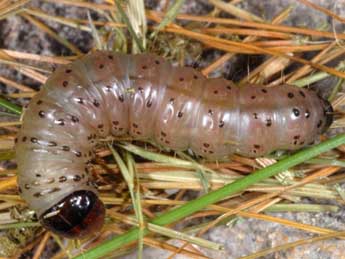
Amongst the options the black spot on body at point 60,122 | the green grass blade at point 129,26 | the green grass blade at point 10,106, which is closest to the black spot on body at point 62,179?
the black spot on body at point 60,122

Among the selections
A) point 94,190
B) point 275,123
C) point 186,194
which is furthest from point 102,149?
point 275,123

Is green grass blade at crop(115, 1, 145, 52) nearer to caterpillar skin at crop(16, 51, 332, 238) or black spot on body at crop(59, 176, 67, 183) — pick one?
caterpillar skin at crop(16, 51, 332, 238)

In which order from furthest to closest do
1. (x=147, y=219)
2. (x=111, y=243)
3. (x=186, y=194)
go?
(x=186, y=194)
(x=147, y=219)
(x=111, y=243)

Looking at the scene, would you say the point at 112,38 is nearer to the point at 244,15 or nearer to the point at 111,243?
the point at 244,15

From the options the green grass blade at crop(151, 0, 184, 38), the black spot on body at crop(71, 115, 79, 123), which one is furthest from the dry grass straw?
→ the black spot on body at crop(71, 115, 79, 123)

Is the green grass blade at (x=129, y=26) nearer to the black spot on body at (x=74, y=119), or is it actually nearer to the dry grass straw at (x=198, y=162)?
the dry grass straw at (x=198, y=162)

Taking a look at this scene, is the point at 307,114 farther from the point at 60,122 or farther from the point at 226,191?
the point at 60,122
